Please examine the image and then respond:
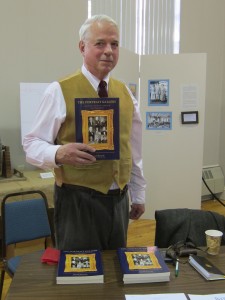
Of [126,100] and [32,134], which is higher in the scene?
[126,100]

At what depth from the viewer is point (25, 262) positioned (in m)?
1.34

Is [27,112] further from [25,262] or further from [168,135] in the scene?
[25,262]

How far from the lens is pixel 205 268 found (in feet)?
4.15

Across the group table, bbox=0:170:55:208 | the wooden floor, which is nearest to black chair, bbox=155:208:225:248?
table, bbox=0:170:55:208

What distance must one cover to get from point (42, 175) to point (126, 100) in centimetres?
181

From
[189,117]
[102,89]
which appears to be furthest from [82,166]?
[189,117]

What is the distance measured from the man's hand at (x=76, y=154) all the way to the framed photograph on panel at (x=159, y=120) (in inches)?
104

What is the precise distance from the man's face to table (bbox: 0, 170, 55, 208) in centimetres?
161

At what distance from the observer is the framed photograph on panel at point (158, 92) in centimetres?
388

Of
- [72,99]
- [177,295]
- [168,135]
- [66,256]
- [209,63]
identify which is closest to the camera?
[177,295]

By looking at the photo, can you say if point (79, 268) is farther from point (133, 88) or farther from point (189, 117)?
point (189, 117)

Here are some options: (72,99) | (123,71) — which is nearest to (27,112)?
(123,71)

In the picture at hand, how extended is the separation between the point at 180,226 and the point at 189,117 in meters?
2.31

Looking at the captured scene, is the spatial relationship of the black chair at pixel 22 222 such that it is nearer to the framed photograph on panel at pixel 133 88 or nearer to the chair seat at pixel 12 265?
the chair seat at pixel 12 265
